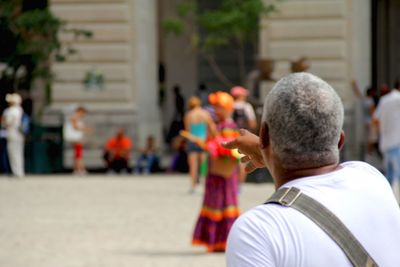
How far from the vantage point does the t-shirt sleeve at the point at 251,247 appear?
286cm

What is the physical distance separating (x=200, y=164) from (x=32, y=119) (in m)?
8.75

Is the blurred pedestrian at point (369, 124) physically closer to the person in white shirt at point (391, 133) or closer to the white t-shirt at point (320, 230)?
the person in white shirt at point (391, 133)

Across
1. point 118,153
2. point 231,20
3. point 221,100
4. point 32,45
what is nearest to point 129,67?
point 32,45

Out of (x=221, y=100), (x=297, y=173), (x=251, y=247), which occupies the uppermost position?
(x=297, y=173)

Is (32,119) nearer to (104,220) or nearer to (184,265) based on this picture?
(104,220)

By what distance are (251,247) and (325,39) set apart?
2495cm

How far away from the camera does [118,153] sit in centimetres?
2625

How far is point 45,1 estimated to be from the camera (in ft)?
105

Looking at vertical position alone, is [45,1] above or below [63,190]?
above

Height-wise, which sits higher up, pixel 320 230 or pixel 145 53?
pixel 320 230

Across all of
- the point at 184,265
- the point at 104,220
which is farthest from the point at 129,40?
the point at 184,265

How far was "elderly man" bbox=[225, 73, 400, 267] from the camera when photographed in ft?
9.50

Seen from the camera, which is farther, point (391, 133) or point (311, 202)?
point (391, 133)

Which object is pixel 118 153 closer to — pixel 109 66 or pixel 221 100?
pixel 109 66
